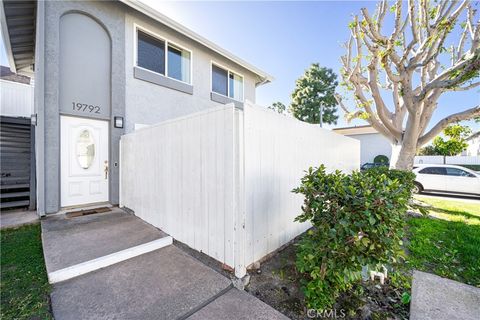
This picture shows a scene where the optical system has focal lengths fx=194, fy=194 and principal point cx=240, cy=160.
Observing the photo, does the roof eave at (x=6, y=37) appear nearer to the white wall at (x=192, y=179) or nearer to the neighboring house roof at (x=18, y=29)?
the neighboring house roof at (x=18, y=29)

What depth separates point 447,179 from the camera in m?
8.77

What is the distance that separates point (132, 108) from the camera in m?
6.01

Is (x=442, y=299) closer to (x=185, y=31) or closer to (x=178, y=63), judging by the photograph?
(x=178, y=63)

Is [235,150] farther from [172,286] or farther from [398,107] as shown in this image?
[398,107]

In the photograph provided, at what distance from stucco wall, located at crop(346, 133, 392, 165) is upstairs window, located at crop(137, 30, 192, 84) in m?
21.2

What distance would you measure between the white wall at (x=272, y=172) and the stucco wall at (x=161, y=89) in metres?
4.92

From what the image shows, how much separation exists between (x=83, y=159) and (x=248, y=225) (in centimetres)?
523

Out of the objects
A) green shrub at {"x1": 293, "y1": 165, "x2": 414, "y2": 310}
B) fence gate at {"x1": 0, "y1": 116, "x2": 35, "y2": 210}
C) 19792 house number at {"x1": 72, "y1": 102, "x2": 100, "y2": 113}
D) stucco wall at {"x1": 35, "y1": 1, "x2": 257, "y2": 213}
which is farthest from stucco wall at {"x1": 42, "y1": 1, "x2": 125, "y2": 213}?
green shrub at {"x1": 293, "y1": 165, "x2": 414, "y2": 310}

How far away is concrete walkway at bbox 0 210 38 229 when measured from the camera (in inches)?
165

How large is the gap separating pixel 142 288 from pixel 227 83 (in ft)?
28.2

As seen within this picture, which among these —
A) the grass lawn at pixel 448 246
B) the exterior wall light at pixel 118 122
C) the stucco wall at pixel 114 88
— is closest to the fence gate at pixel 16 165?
the stucco wall at pixel 114 88

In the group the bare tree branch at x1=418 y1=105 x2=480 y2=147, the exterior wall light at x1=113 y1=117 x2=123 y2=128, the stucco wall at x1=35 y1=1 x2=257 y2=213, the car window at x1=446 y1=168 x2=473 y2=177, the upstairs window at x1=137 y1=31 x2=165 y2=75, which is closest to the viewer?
the stucco wall at x1=35 y1=1 x2=257 y2=213

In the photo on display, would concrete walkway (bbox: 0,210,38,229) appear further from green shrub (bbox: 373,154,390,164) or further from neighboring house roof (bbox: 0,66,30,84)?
green shrub (bbox: 373,154,390,164)

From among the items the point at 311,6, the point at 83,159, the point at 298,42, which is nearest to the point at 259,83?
the point at 298,42
